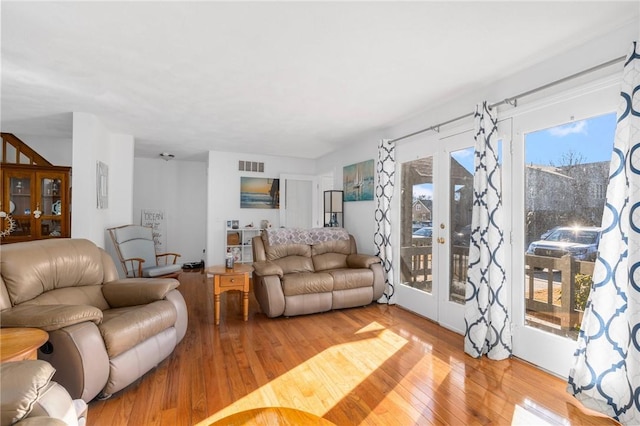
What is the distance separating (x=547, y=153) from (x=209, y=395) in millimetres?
3172

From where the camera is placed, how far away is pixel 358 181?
16.3 ft

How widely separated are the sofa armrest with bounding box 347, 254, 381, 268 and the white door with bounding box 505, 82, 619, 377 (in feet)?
5.72

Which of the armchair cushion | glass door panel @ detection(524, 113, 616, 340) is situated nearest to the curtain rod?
glass door panel @ detection(524, 113, 616, 340)

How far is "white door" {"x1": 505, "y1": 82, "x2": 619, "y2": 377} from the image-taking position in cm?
212

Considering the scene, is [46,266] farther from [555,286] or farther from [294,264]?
[555,286]

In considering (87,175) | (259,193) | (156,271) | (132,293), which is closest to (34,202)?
(87,175)

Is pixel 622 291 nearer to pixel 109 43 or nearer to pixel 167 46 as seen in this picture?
pixel 167 46

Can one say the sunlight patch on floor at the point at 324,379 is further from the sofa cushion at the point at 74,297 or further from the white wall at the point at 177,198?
the white wall at the point at 177,198

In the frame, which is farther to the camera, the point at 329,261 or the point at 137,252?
the point at 137,252

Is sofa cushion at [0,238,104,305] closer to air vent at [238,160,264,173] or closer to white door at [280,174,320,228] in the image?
air vent at [238,160,264,173]

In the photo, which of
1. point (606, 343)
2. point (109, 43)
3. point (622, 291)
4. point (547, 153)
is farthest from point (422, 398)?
point (109, 43)

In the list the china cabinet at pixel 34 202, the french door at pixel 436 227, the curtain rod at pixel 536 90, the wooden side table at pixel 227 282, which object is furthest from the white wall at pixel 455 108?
the china cabinet at pixel 34 202

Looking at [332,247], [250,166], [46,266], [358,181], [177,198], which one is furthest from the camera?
[177,198]

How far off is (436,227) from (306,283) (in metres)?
1.70
